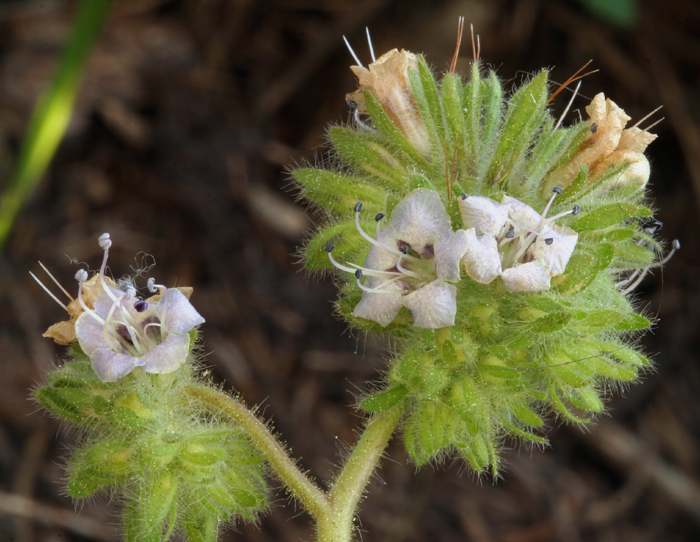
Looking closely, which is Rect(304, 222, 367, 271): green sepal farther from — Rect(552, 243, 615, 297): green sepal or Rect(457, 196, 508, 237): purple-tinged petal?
Rect(552, 243, 615, 297): green sepal

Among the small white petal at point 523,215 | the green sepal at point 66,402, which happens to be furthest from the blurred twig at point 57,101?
the small white petal at point 523,215

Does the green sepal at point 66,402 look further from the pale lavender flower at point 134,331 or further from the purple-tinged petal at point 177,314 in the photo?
the purple-tinged petal at point 177,314

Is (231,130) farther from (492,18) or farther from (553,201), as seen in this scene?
(553,201)

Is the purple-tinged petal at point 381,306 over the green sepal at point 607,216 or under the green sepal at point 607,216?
under

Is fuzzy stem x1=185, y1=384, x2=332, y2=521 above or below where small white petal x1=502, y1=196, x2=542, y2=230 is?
below

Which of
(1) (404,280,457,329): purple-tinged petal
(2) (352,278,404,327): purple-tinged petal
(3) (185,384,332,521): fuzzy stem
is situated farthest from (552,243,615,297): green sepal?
(3) (185,384,332,521): fuzzy stem

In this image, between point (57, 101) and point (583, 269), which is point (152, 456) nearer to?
point (583, 269)

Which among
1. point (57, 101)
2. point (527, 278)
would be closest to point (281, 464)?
point (527, 278)

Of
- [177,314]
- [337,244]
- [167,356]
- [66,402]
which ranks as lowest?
[66,402]
